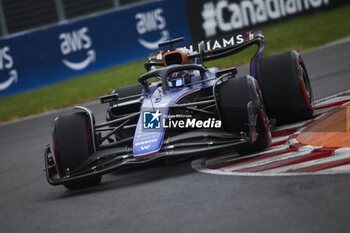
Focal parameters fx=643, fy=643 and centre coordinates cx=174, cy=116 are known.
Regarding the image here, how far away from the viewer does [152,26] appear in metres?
19.2

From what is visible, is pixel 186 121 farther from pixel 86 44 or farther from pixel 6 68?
pixel 6 68

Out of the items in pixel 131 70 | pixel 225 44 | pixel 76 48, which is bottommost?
pixel 131 70

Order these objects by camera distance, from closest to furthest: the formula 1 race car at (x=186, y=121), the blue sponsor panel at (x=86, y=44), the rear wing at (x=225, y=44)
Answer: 1. the formula 1 race car at (x=186, y=121)
2. the rear wing at (x=225, y=44)
3. the blue sponsor panel at (x=86, y=44)

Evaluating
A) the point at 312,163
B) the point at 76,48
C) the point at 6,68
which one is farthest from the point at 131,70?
the point at 312,163

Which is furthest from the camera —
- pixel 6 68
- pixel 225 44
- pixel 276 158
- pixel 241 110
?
pixel 6 68

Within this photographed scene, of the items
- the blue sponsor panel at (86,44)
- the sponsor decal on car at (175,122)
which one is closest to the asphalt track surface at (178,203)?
the sponsor decal on car at (175,122)

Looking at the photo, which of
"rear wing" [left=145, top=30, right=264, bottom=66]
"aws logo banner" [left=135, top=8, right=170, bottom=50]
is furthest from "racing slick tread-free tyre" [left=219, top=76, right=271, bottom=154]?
"aws logo banner" [left=135, top=8, right=170, bottom=50]

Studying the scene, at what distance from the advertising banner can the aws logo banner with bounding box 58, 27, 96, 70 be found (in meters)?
3.12

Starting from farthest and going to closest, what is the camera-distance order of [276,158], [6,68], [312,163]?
[6,68], [276,158], [312,163]

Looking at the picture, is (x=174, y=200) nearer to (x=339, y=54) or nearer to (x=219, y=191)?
(x=219, y=191)

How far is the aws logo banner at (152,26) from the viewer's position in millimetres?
19172

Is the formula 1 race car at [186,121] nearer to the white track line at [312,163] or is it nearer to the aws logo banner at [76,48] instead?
the white track line at [312,163]

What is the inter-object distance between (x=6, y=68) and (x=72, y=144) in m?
12.5

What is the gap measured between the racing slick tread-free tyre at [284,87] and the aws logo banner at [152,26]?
37.8 ft
